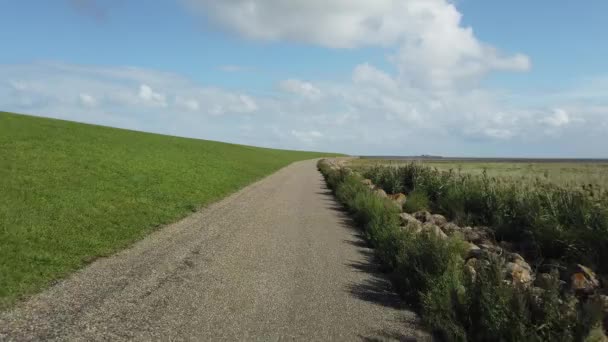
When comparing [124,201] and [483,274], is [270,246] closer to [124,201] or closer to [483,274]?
[483,274]

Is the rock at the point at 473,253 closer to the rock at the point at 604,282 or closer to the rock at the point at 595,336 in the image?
the rock at the point at 604,282

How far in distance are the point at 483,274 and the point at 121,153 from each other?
2731 cm

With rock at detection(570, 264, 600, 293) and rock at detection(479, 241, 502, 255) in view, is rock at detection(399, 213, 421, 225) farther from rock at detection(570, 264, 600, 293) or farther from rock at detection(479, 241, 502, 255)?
rock at detection(570, 264, 600, 293)

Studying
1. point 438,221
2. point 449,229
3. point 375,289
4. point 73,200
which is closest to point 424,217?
point 438,221

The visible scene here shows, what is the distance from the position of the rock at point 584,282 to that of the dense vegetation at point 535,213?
1.93 m

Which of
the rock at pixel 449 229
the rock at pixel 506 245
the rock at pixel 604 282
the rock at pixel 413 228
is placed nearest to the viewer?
the rock at pixel 604 282

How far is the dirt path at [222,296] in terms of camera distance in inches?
262

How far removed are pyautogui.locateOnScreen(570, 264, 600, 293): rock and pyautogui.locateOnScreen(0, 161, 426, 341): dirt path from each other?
3462 millimetres

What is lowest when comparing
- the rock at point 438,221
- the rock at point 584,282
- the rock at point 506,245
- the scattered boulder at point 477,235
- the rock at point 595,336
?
the rock at point 506,245

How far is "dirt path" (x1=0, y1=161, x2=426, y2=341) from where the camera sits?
665cm

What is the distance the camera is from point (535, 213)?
49.9 ft

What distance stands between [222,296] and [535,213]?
453 inches

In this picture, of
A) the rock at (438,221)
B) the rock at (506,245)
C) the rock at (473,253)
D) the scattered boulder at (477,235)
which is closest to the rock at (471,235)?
the scattered boulder at (477,235)

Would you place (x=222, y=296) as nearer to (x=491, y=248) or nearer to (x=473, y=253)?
(x=473, y=253)
